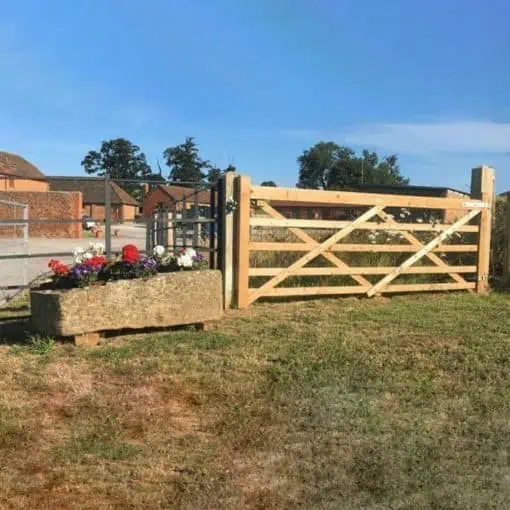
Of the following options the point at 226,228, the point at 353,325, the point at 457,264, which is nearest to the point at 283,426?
the point at 353,325

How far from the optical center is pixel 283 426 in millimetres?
4016

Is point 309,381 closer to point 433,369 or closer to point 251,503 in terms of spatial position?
point 433,369

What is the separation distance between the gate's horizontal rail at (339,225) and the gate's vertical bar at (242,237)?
0.18 m

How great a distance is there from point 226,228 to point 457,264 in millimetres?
5004

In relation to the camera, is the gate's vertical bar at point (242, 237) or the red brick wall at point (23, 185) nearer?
the gate's vertical bar at point (242, 237)

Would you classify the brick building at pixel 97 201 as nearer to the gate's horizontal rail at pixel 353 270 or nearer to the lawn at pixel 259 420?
the gate's horizontal rail at pixel 353 270

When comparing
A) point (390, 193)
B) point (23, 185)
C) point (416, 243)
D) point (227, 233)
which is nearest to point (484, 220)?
point (416, 243)

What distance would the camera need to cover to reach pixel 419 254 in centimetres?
963

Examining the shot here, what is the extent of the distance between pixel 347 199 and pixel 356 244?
2.84 feet

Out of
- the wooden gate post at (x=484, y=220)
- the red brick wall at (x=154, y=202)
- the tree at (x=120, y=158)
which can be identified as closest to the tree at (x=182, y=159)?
the tree at (x=120, y=158)

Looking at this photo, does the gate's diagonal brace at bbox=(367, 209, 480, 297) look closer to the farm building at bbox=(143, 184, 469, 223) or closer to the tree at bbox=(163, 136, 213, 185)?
the farm building at bbox=(143, 184, 469, 223)

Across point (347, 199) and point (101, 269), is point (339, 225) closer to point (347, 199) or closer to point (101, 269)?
point (347, 199)

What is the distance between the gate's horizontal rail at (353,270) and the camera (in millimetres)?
8258

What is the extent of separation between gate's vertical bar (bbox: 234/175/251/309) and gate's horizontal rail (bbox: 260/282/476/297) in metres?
0.26
